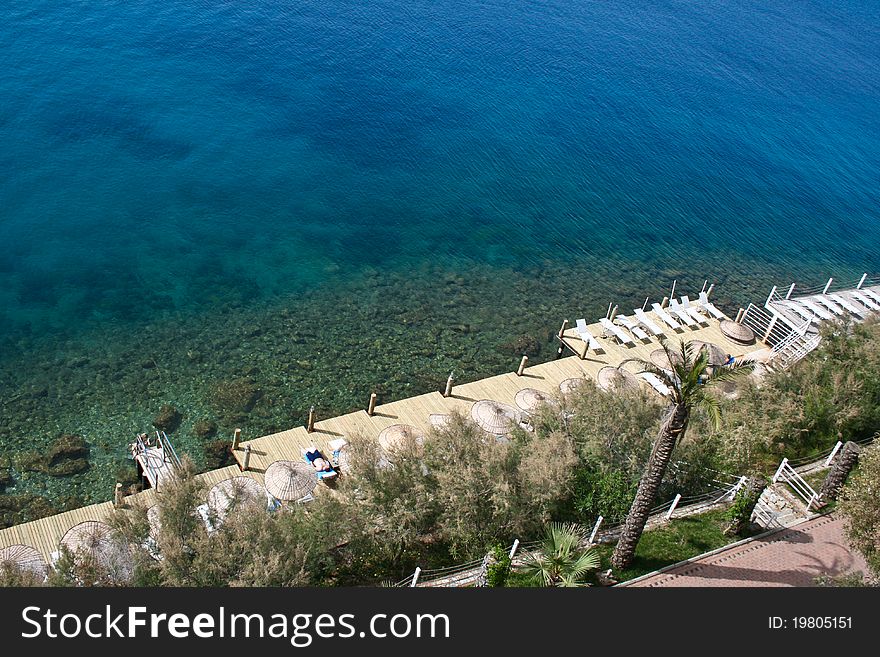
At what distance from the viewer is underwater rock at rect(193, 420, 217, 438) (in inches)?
1383

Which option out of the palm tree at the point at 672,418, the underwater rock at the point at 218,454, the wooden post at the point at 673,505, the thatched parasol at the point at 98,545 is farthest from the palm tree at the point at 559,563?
the underwater rock at the point at 218,454

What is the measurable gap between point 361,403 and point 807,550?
22.7 m

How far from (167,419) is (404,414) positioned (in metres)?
12.4

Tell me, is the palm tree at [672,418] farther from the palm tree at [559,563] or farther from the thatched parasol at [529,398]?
the thatched parasol at [529,398]

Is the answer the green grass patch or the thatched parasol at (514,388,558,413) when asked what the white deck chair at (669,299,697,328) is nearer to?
the thatched parasol at (514,388,558,413)

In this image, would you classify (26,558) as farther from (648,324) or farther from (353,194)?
(353,194)

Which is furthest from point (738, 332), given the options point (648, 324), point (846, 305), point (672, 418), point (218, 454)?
point (218, 454)

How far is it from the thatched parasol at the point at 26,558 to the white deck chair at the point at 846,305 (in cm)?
4762

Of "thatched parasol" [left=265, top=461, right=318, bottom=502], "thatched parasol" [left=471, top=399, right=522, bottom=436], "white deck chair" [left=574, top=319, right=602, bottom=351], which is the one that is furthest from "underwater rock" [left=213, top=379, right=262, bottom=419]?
"white deck chair" [left=574, top=319, right=602, bottom=351]

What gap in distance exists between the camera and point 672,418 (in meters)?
20.7

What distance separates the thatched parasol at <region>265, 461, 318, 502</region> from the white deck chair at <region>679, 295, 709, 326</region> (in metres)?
28.8
